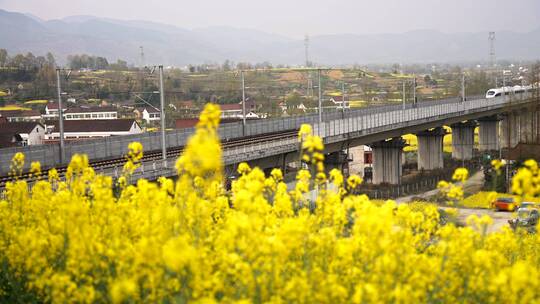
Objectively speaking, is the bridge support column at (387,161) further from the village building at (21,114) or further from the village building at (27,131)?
the village building at (21,114)

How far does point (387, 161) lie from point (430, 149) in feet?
31.1

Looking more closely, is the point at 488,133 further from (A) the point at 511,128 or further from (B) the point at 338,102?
(B) the point at 338,102

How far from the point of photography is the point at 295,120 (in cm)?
5238

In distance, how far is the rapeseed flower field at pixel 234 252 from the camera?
7.42m

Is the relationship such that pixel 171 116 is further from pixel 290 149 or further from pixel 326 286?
pixel 326 286

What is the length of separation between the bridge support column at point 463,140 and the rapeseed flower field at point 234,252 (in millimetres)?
58729

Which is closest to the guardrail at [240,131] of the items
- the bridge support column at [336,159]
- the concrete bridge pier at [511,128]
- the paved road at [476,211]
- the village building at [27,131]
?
the bridge support column at [336,159]

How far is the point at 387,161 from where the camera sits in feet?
173

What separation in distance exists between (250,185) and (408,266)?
217cm

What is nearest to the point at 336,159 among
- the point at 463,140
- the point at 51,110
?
the point at 463,140

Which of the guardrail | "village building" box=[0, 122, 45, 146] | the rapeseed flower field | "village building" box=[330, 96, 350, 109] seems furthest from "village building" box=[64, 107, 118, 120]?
the rapeseed flower field

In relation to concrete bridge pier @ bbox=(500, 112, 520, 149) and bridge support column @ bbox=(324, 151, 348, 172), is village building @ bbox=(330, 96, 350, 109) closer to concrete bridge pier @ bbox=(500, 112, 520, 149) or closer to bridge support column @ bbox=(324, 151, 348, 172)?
concrete bridge pier @ bbox=(500, 112, 520, 149)

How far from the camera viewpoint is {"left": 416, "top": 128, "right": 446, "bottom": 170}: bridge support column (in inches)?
2379

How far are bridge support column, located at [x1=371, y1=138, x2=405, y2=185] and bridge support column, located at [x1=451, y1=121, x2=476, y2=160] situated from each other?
16063 mm
